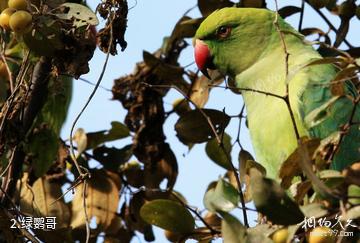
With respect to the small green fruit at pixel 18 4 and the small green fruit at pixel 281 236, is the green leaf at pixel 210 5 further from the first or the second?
the small green fruit at pixel 281 236

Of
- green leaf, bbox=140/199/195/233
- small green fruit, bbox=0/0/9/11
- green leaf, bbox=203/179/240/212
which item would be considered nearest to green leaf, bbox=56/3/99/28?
small green fruit, bbox=0/0/9/11

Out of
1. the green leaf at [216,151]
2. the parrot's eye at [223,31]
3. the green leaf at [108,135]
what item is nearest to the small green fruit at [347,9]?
the parrot's eye at [223,31]

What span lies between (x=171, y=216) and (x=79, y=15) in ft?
2.12

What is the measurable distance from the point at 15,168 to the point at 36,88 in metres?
0.33

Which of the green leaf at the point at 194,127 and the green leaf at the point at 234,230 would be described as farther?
the green leaf at the point at 194,127

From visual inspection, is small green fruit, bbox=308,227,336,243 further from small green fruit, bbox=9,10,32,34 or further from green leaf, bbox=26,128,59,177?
green leaf, bbox=26,128,59,177

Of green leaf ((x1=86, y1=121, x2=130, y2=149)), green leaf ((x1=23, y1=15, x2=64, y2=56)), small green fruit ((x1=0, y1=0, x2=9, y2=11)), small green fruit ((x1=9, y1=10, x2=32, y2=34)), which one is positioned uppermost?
small green fruit ((x1=0, y1=0, x2=9, y2=11))

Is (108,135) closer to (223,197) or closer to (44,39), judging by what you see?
(44,39)

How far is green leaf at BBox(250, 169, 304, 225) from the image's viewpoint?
1.50 m

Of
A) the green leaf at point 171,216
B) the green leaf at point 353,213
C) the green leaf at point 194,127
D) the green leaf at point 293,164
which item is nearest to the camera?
the green leaf at point 353,213

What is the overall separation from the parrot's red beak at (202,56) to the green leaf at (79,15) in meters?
0.84

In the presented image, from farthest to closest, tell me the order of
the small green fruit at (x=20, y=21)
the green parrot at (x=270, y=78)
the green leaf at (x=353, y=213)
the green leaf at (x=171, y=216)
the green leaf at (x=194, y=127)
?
1. the green leaf at (x=194, y=127)
2. the green parrot at (x=270, y=78)
3. the small green fruit at (x=20, y=21)
4. the green leaf at (x=171, y=216)
5. the green leaf at (x=353, y=213)

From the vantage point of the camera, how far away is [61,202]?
2.89 meters

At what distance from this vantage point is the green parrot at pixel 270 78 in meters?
2.57
